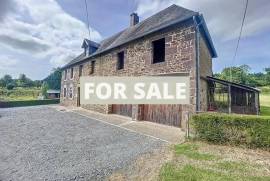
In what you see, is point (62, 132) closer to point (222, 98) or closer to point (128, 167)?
point (128, 167)

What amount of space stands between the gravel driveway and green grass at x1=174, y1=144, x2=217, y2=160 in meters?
0.83

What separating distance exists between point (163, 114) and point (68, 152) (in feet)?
19.4

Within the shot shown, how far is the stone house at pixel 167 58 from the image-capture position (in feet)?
27.6

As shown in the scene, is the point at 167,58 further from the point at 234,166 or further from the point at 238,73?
the point at 238,73

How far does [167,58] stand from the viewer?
9.49 meters

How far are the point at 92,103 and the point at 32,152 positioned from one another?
10198 millimetres

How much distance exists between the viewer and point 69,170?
426 centimetres

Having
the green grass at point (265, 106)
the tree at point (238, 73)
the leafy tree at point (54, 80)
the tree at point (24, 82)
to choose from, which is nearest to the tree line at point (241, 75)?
the tree at point (238, 73)

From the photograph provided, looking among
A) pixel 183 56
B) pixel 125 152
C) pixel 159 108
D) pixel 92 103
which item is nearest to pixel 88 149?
pixel 125 152

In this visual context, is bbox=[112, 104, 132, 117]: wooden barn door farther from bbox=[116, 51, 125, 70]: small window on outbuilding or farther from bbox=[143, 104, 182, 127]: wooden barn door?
bbox=[116, 51, 125, 70]: small window on outbuilding

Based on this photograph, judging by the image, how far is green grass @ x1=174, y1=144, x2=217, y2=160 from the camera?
15.8ft

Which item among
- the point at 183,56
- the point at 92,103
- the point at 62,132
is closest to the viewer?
the point at 62,132

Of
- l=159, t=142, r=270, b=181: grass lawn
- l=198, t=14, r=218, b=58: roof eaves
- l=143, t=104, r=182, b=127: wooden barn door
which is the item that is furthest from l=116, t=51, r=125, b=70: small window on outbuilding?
l=159, t=142, r=270, b=181: grass lawn

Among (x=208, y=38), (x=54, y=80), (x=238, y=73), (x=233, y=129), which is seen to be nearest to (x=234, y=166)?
(x=233, y=129)
